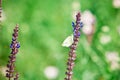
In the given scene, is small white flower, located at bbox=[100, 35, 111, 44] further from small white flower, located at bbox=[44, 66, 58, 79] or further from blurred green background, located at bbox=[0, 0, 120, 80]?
small white flower, located at bbox=[44, 66, 58, 79]

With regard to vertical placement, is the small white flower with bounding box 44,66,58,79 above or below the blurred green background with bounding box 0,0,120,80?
below

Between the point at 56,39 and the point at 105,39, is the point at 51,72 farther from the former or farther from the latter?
the point at 105,39

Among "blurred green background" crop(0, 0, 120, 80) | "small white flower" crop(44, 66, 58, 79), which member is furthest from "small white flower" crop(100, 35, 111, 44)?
"small white flower" crop(44, 66, 58, 79)

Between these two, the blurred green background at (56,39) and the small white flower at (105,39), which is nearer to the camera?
the blurred green background at (56,39)

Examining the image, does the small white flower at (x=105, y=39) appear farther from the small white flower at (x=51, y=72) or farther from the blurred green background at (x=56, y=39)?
the small white flower at (x=51, y=72)

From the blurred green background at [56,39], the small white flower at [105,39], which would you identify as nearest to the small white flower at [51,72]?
the blurred green background at [56,39]

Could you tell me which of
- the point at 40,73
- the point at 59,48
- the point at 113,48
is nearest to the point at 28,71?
the point at 40,73

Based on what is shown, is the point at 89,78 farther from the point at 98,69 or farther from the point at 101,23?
the point at 101,23

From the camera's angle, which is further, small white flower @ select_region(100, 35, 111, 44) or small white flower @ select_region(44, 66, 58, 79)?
small white flower @ select_region(100, 35, 111, 44)
